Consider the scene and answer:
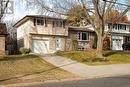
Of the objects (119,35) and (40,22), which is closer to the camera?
(40,22)

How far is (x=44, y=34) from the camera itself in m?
47.9

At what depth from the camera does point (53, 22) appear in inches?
1924

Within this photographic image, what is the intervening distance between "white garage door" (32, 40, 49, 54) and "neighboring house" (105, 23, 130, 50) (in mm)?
17135

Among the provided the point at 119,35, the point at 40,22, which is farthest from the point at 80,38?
the point at 119,35

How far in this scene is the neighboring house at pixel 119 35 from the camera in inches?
2447

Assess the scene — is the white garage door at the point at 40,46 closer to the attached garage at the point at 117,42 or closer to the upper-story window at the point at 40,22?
the upper-story window at the point at 40,22

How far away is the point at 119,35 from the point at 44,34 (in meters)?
21.8

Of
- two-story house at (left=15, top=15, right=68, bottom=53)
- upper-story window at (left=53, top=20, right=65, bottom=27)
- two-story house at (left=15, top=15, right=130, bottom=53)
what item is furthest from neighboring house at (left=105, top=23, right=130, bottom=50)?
two-story house at (left=15, top=15, right=68, bottom=53)

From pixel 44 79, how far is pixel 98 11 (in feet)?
54.7

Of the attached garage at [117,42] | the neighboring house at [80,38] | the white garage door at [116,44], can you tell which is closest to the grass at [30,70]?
the neighboring house at [80,38]

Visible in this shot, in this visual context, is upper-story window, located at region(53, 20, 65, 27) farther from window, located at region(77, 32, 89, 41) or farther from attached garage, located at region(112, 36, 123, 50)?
attached garage, located at region(112, 36, 123, 50)

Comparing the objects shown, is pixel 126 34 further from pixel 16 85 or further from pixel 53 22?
pixel 16 85

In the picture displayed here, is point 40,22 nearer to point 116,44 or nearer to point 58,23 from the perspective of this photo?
point 58,23

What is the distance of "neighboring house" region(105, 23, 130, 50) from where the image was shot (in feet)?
204
